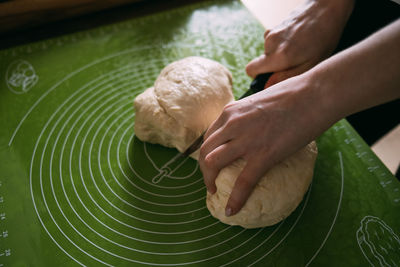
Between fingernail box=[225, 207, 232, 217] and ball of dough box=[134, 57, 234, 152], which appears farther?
ball of dough box=[134, 57, 234, 152]

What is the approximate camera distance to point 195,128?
1108 millimetres

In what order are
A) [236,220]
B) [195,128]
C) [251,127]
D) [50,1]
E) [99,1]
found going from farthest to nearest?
1. [99,1]
2. [50,1]
3. [195,128]
4. [236,220]
5. [251,127]

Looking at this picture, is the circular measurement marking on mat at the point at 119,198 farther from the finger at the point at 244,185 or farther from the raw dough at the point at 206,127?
the finger at the point at 244,185

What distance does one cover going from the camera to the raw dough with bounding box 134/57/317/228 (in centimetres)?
93

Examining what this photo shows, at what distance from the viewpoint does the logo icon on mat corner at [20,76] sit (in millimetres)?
1382

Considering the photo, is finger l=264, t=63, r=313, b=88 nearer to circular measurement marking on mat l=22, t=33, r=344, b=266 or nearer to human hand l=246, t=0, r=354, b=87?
human hand l=246, t=0, r=354, b=87

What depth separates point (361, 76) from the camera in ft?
2.43

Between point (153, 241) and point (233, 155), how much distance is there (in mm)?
425

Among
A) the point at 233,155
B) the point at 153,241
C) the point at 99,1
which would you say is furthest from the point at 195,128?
the point at 99,1

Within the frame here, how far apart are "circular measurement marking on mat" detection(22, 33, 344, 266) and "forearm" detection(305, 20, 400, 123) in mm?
455

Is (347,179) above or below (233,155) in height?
below

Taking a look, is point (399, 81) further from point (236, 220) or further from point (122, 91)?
point (122, 91)

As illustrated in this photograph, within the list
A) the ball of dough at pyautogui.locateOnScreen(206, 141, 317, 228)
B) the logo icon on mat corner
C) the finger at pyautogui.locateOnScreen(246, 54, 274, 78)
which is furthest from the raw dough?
the logo icon on mat corner

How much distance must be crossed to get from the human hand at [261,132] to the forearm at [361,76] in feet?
0.12
